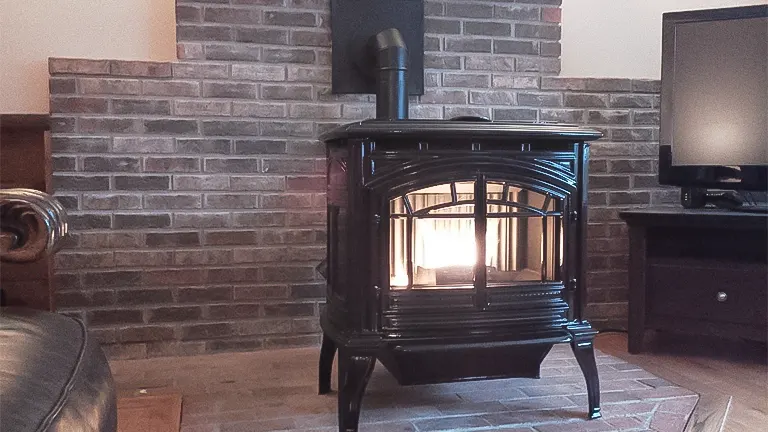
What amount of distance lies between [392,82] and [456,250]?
29.1 inches

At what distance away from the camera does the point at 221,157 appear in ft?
8.13

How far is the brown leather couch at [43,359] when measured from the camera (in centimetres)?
74

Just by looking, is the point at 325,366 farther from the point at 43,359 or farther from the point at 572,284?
the point at 43,359

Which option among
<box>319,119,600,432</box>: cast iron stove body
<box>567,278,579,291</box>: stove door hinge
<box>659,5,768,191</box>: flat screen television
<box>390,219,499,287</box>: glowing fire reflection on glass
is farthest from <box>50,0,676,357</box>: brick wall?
<box>567,278,579,291</box>: stove door hinge

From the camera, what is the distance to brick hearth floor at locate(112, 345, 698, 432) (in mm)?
1809

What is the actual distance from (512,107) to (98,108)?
1490mm

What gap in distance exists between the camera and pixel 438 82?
264 cm

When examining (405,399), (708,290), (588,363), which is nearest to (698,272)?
(708,290)

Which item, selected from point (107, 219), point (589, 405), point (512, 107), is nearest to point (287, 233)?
point (107, 219)

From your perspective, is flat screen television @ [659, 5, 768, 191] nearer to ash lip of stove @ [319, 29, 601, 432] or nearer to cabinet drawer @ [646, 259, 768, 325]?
cabinet drawer @ [646, 259, 768, 325]

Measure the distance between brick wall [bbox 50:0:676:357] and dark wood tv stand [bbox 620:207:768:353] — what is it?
0.70 meters

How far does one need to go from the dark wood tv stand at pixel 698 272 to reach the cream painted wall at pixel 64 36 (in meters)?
1.77

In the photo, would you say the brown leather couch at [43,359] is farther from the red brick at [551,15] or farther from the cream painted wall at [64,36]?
the red brick at [551,15]

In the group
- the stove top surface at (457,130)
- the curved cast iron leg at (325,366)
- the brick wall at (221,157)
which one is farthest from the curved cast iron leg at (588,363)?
the brick wall at (221,157)
